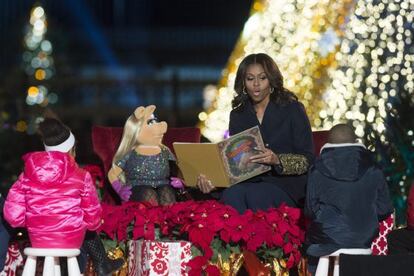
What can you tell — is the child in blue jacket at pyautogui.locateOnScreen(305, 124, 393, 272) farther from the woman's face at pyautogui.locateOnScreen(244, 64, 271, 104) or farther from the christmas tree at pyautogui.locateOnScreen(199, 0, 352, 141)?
the christmas tree at pyautogui.locateOnScreen(199, 0, 352, 141)

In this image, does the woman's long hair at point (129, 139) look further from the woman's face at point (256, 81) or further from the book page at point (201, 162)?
the woman's face at point (256, 81)

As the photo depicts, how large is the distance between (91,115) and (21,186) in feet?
59.8

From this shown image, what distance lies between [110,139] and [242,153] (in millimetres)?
1485

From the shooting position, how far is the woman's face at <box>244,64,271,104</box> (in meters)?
8.22

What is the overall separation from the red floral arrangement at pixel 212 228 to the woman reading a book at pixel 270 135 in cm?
26

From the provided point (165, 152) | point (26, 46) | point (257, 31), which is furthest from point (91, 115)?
point (165, 152)

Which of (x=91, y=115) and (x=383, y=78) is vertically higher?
(x=383, y=78)

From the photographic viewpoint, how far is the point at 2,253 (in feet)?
24.6

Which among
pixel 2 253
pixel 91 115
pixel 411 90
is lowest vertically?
pixel 91 115

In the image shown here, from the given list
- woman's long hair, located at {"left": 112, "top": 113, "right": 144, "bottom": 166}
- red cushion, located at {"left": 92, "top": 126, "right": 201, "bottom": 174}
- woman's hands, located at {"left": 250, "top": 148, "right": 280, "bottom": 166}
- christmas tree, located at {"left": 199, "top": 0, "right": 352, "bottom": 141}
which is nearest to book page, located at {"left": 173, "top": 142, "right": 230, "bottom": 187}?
woman's hands, located at {"left": 250, "top": 148, "right": 280, "bottom": 166}

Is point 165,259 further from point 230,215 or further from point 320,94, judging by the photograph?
point 320,94

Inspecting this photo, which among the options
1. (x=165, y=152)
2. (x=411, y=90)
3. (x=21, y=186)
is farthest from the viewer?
(x=411, y=90)

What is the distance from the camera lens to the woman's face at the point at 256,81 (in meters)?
8.22

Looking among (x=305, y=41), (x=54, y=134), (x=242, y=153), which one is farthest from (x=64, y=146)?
(x=305, y=41)
